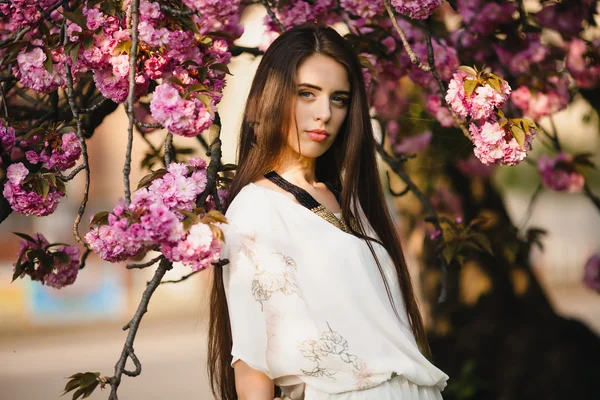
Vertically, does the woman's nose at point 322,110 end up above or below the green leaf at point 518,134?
above

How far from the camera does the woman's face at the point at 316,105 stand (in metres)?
1.95

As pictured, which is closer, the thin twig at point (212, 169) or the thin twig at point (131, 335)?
the thin twig at point (131, 335)

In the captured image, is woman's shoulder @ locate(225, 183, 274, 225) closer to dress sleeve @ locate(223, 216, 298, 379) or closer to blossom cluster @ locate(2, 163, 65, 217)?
dress sleeve @ locate(223, 216, 298, 379)

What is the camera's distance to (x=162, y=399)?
235 inches

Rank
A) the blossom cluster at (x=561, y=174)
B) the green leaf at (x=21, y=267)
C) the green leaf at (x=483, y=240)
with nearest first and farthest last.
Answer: the green leaf at (x=21, y=267)
the green leaf at (x=483, y=240)
the blossom cluster at (x=561, y=174)

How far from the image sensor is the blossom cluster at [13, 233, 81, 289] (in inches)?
97.8

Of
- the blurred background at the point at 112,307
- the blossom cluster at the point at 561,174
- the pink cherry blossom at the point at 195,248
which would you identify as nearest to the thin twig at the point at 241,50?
the pink cherry blossom at the point at 195,248

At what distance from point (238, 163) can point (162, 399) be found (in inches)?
167

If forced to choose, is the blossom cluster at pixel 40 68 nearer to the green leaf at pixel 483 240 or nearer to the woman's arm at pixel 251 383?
the woman's arm at pixel 251 383

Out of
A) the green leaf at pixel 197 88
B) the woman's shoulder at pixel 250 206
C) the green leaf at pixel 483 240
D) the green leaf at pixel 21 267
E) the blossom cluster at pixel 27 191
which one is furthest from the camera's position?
the green leaf at pixel 483 240

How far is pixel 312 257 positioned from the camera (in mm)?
1846

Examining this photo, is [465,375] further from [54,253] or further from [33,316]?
[33,316]

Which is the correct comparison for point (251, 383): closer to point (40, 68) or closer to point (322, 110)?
point (322, 110)

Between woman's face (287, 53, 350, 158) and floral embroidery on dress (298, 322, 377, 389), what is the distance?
44 centimetres
